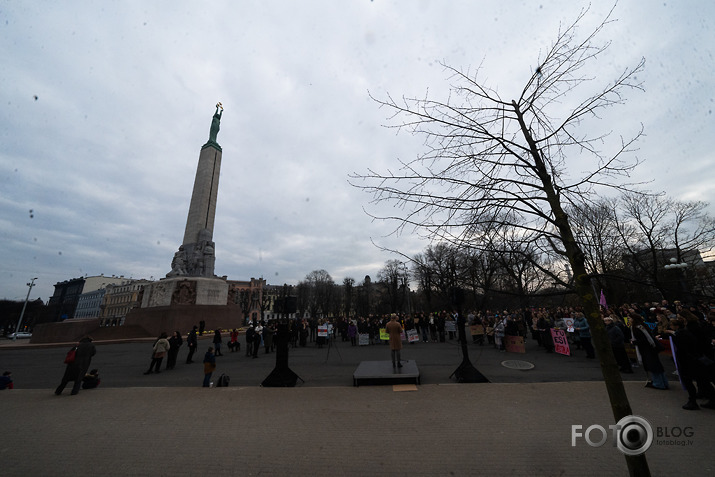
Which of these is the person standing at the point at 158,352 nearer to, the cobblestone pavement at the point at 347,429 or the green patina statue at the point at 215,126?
the cobblestone pavement at the point at 347,429

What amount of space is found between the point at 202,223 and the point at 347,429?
32790 mm

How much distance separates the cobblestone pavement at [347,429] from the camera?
465 centimetres

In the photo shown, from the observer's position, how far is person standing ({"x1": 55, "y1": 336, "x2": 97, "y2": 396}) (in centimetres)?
912

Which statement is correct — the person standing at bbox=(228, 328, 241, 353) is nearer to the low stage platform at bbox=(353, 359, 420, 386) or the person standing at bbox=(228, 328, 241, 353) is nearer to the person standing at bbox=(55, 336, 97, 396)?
the person standing at bbox=(55, 336, 97, 396)

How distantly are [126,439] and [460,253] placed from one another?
24.1 feet

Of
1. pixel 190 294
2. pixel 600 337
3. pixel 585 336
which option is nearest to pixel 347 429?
pixel 600 337

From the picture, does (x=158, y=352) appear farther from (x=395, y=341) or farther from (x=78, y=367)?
(x=395, y=341)

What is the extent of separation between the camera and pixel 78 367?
9.29m

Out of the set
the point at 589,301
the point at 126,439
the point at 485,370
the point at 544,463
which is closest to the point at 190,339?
the point at 126,439

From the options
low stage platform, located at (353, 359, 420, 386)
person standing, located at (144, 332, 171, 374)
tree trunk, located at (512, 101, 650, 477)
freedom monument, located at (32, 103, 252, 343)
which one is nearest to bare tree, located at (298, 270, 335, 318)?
freedom monument, located at (32, 103, 252, 343)

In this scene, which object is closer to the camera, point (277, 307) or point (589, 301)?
point (589, 301)

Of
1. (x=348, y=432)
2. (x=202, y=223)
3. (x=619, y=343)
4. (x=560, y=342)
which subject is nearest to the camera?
(x=348, y=432)

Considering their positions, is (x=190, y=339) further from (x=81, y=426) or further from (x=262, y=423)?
(x=262, y=423)

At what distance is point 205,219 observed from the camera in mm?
33594
